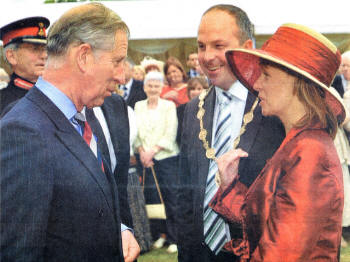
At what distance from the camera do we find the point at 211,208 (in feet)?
5.96

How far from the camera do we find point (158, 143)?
6.78ft


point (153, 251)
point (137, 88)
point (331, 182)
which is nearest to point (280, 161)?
point (331, 182)

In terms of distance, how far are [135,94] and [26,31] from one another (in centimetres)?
62

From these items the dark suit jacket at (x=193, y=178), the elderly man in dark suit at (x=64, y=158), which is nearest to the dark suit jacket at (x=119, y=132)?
the dark suit jacket at (x=193, y=178)

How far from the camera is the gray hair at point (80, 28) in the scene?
4.19 ft

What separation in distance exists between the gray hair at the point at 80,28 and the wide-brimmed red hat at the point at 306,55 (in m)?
0.59

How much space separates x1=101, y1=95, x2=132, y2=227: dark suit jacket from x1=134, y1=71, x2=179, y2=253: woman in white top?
79mm

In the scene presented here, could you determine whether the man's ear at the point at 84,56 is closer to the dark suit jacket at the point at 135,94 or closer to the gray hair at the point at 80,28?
the gray hair at the point at 80,28

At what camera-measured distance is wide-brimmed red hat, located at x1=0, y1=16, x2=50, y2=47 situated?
6.47 feet

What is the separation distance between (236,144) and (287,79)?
1.20 feet

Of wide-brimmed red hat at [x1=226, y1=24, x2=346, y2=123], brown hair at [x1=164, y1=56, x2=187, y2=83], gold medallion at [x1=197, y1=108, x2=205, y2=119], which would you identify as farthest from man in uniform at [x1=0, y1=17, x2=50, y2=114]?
wide-brimmed red hat at [x1=226, y1=24, x2=346, y2=123]

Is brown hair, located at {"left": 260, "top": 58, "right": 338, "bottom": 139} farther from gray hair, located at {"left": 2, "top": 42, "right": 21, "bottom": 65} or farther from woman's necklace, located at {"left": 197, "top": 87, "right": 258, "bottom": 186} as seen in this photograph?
gray hair, located at {"left": 2, "top": 42, "right": 21, "bottom": 65}

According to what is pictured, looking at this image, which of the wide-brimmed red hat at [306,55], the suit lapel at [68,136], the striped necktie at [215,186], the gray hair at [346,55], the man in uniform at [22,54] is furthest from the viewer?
the man in uniform at [22,54]

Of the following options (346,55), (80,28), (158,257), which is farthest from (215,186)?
(80,28)
